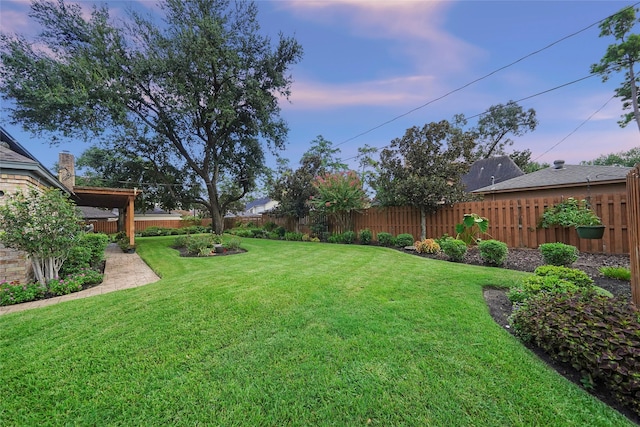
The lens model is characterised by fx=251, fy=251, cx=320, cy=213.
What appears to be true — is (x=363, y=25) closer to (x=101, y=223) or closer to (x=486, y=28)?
(x=486, y=28)

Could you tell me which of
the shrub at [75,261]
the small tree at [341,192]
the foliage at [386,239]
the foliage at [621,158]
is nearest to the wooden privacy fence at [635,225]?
the foliage at [386,239]

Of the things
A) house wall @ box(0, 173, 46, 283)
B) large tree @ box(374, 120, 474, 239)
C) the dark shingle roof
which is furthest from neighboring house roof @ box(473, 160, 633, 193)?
A: house wall @ box(0, 173, 46, 283)

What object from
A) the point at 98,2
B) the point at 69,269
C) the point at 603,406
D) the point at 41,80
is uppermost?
the point at 98,2

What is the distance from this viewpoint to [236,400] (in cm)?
185

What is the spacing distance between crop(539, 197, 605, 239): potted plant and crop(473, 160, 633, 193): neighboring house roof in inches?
88.9

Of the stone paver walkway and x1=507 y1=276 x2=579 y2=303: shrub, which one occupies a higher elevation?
x1=507 y1=276 x2=579 y2=303: shrub

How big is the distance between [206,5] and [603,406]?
737 inches

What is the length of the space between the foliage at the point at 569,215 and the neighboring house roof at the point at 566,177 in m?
2.23

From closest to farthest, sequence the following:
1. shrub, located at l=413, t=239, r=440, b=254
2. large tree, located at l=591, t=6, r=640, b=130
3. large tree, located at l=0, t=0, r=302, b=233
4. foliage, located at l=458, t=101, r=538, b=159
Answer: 1. shrub, located at l=413, t=239, r=440, b=254
2. large tree, located at l=0, t=0, r=302, b=233
3. large tree, located at l=591, t=6, r=640, b=130
4. foliage, located at l=458, t=101, r=538, b=159

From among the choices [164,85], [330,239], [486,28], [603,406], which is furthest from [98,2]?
[603,406]

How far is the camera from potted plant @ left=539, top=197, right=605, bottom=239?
589 cm

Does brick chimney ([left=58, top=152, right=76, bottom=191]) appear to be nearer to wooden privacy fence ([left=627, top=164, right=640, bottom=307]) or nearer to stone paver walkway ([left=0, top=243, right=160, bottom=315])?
stone paver walkway ([left=0, top=243, right=160, bottom=315])

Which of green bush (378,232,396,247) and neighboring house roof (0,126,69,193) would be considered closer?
neighboring house roof (0,126,69,193)

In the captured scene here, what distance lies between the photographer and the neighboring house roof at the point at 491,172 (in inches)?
611
